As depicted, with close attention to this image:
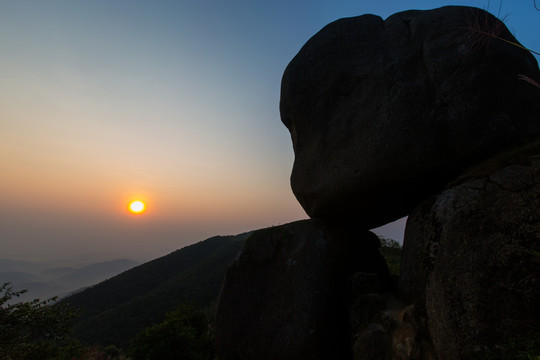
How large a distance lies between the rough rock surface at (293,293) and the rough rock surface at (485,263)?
3074 mm

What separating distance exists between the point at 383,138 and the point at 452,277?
4.09 meters

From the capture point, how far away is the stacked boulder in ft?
14.9

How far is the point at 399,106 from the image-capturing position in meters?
7.66

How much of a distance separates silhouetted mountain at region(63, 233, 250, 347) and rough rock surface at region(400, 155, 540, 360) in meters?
19.6

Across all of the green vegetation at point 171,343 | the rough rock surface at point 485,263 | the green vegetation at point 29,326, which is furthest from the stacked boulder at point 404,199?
the green vegetation at point 29,326

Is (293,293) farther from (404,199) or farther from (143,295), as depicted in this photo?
(143,295)

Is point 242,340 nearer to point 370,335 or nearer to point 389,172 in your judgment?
point 370,335

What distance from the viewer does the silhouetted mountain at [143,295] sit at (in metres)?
31.1

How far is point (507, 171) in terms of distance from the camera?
5.00 m

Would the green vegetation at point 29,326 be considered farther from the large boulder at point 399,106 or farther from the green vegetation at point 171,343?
the large boulder at point 399,106

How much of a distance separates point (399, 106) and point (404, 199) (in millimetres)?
2983

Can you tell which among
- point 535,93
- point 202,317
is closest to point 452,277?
point 535,93

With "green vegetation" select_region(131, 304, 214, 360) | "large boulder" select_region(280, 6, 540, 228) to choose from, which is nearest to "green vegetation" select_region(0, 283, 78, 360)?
"green vegetation" select_region(131, 304, 214, 360)

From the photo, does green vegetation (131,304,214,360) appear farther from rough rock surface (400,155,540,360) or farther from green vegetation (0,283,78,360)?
rough rock surface (400,155,540,360)
